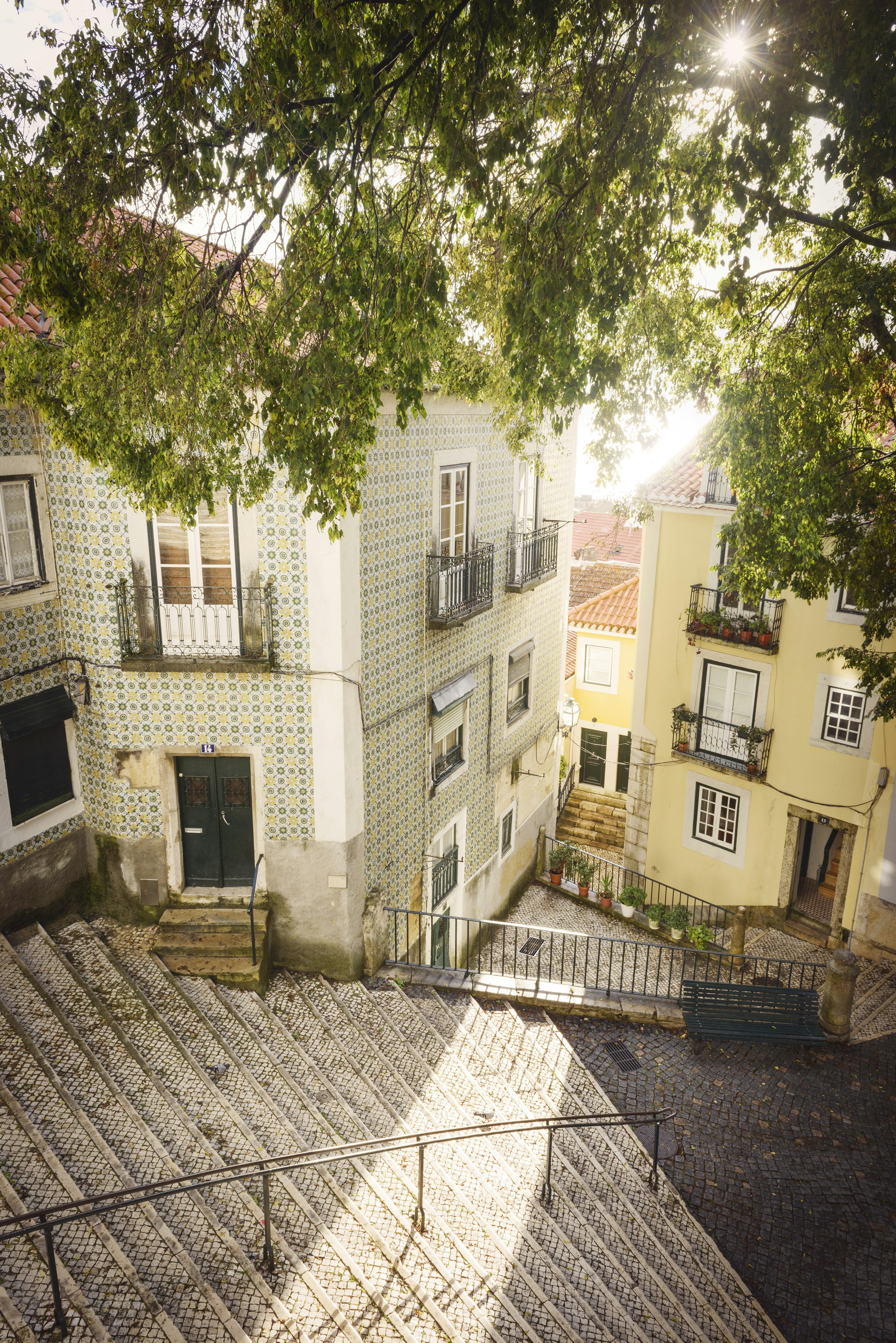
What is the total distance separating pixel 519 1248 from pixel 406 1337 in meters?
1.27

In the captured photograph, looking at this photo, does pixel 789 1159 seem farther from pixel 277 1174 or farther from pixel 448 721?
pixel 448 721

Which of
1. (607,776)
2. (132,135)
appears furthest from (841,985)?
(607,776)

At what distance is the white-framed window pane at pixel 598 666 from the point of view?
2325 cm

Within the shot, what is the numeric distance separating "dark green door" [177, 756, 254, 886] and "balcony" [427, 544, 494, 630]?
10.9 ft

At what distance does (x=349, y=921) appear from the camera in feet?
32.5

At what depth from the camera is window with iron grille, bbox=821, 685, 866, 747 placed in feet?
45.5

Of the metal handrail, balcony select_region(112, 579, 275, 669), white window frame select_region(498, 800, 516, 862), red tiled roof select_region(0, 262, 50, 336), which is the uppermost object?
red tiled roof select_region(0, 262, 50, 336)

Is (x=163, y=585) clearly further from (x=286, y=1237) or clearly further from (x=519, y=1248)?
(x=519, y=1248)

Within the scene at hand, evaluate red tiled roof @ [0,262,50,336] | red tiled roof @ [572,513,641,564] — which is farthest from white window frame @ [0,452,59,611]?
red tiled roof @ [572,513,641,564]

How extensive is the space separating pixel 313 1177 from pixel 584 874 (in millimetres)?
10568

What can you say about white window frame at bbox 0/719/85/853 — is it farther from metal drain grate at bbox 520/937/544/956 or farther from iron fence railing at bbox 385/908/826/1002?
metal drain grate at bbox 520/937/544/956

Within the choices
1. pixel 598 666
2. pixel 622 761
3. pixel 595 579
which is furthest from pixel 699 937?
pixel 595 579

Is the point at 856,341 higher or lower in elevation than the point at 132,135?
lower

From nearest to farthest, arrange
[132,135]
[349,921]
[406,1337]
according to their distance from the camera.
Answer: [132,135], [406,1337], [349,921]
